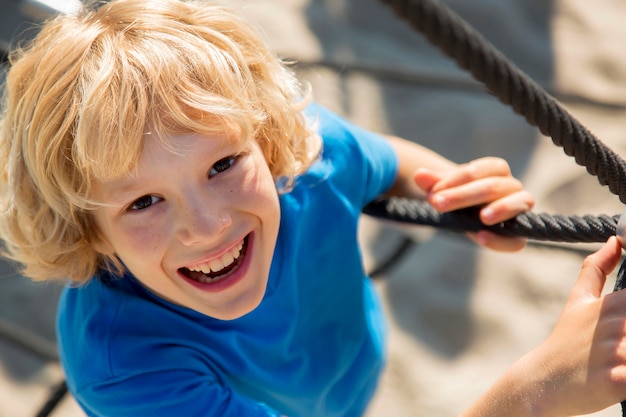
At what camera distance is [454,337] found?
121 centimetres

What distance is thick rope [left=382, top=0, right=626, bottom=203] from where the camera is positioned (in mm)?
695

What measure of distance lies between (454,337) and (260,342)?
457mm

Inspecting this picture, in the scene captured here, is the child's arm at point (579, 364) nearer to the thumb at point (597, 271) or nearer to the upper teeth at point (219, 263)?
the thumb at point (597, 271)

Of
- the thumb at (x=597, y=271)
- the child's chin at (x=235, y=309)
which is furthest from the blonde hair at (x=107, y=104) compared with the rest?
the thumb at (x=597, y=271)

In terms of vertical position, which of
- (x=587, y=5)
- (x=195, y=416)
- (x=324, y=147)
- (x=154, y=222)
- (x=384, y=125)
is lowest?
(x=195, y=416)

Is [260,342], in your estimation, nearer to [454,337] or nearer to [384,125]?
[454,337]

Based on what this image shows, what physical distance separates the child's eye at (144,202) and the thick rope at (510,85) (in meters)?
0.26

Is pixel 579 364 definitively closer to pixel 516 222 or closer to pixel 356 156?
pixel 516 222

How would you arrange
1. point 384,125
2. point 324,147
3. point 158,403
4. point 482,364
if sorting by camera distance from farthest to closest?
1. point 384,125
2. point 482,364
3. point 324,147
4. point 158,403

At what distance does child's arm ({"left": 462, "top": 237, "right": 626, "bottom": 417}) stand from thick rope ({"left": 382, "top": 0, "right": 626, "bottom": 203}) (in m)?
0.09

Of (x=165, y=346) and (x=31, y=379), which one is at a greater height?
(x=31, y=379)

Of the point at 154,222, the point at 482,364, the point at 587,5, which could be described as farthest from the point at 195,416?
the point at 587,5

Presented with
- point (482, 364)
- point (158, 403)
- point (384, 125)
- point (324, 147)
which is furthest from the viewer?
point (384, 125)

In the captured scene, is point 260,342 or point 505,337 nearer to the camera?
point 260,342
